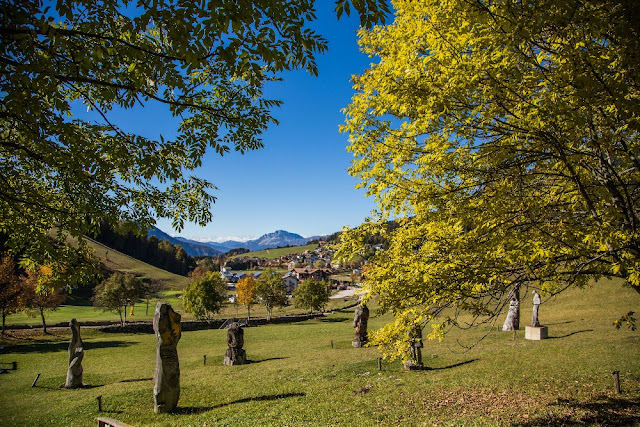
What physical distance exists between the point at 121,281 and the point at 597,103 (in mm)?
53712

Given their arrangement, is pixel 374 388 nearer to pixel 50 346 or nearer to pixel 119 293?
pixel 50 346

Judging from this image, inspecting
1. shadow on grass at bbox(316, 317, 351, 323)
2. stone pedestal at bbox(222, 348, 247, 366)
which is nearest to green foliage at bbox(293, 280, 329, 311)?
shadow on grass at bbox(316, 317, 351, 323)

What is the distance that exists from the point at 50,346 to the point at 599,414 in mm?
37322

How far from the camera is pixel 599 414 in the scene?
7.44 meters

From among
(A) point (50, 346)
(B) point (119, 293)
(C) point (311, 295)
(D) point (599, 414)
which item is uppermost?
(D) point (599, 414)

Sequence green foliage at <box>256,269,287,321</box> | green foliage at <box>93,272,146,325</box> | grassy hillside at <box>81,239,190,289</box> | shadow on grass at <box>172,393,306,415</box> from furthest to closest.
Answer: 1. grassy hillside at <box>81,239,190,289</box>
2. green foliage at <box>256,269,287,321</box>
3. green foliage at <box>93,272,146,325</box>
4. shadow on grass at <box>172,393,306,415</box>

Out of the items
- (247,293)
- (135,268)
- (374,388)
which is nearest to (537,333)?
(374,388)

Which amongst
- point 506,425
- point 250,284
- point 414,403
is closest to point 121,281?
point 250,284

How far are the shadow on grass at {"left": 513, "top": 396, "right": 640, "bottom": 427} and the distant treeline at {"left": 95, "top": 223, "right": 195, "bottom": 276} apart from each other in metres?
147

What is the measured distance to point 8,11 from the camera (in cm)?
384

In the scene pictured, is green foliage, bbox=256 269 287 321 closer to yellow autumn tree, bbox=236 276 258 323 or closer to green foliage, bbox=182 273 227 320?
A: yellow autumn tree, bbox=236 276 258 323

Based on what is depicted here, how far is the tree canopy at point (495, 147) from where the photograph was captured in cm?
410

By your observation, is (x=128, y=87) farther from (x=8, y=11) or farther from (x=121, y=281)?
(x=121, y=281)

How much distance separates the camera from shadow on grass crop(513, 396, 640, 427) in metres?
7.00
